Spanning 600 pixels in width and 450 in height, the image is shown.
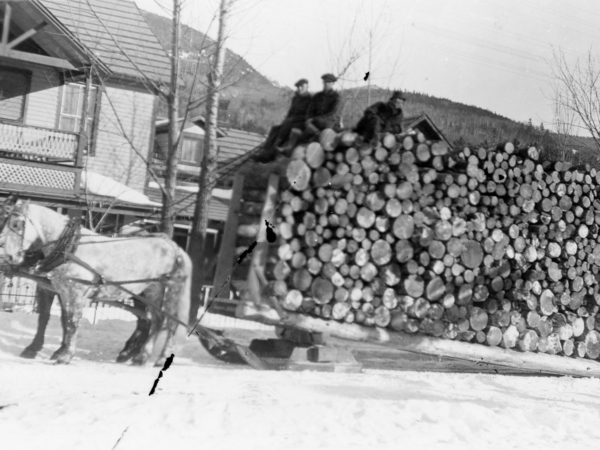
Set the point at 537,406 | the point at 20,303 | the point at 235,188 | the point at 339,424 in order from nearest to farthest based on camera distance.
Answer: the point at 339,424
the point at 537,406
the point at 235,188
the point at 20,303

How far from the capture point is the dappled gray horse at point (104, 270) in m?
6.52

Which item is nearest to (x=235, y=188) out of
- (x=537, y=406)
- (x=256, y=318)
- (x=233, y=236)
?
(x=233, y=236)

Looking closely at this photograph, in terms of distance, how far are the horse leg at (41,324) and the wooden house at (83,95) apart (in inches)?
54.6

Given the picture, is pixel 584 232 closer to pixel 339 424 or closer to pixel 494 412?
pixel 494 412

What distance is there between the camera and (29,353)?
A: 23.1ft

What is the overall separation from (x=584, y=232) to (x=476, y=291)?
175 centimetres

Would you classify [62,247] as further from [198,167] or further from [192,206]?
[198,167]

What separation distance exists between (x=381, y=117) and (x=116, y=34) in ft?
15.9

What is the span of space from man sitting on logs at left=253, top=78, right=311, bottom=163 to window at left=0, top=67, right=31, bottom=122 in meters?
6.13

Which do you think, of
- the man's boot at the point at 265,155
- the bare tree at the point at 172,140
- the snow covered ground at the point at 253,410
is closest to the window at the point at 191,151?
the bare tree at the point at 172,140

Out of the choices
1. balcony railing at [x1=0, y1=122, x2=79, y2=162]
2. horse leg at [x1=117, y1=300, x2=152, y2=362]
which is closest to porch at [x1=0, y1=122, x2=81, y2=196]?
balcony railing at [x1=0, y1=122, x2=79, y2=162]

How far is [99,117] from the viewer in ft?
32.7

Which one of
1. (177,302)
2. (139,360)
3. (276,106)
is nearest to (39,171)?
(177,302)

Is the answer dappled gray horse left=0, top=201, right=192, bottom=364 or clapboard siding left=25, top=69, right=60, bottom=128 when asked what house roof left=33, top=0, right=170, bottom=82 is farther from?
dappled gray horse left=0, top=201, right=192, bottom=364
